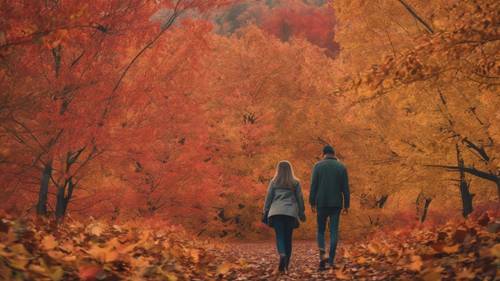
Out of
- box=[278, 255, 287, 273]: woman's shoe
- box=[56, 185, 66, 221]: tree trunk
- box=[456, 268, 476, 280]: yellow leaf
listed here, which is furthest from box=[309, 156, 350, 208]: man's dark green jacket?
box=[56, 185, 66, 221]: tree trunk

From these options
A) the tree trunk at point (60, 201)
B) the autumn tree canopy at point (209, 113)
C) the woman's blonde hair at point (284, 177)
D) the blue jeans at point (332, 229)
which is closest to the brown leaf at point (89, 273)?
the autumn tree canopy at point (209, 113)

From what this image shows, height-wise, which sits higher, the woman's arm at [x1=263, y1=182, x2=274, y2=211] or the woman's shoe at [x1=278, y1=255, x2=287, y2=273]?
the woman's arm at [x1=263, y1=182, x2=274, y2=211]

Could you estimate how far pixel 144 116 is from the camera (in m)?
11.2

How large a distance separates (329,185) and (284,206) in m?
0.70

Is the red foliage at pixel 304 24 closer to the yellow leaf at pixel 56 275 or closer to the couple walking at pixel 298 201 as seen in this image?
the couple walking at pixel 298 201

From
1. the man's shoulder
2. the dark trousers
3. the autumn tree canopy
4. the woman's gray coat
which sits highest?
the autumn tree canopy

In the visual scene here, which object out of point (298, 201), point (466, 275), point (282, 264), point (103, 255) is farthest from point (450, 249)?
point (103, 255)

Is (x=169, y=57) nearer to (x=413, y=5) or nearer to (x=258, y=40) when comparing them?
(x=413, y=5)

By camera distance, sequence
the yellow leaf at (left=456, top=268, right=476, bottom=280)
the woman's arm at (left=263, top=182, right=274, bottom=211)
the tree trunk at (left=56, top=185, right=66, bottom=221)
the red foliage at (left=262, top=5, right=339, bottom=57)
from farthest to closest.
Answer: the red foliage at (left=262, top=5, right=339, bottom=57) < the tree trunk at (left=56, top=185, right=66, bottom=221) < the woman's arm at (left=263, top=182, right=274, bottom=211) < the yellow leaf at (left=456, top=268, right=476, bottom=280)

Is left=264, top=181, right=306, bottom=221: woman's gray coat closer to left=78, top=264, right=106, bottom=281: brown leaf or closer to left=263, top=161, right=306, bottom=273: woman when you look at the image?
left=263, top=161, right=306, bottom=273: woman

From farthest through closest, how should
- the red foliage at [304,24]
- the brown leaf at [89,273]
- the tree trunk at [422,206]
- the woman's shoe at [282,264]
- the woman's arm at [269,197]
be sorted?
the red foliage at [304,24], the tree trunk at [422,206], the woman's arm at [269,197], the woman's shoe at [282,264], the brown leaf at [89,273]

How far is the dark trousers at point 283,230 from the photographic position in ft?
23.2

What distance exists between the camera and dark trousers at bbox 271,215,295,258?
23.2ft

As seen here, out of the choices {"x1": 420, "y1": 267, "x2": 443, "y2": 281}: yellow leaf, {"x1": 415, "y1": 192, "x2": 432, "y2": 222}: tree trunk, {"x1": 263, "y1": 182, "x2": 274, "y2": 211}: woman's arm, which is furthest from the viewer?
{"x1": 415, "y1": 192, "x2": 432, "y2": 222}: tree trunk
